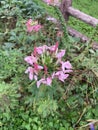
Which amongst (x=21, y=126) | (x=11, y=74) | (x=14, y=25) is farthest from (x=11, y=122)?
(x=14, y=25)

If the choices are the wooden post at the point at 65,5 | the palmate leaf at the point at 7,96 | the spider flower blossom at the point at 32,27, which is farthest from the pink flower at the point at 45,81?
the wooden post at the point at 65,5

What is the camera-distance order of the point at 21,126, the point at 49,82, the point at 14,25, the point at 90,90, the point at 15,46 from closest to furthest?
the point at 49,82 → the point at 21,126 → the point at 90,90 → the point at 15,46 → the point at 14,25

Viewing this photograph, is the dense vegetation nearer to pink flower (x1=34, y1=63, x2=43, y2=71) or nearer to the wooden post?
pink flower (x1=34, y1=63, x2=43, y2=71)

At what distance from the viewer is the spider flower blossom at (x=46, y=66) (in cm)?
313

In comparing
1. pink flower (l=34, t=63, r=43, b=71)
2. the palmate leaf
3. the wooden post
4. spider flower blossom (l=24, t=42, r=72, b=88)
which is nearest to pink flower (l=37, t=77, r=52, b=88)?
spider flower blossom (l=24, t=42, r=72, b=88)

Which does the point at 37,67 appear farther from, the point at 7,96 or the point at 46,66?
the point at 7,96

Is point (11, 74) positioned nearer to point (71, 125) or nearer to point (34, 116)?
point (34, 116)

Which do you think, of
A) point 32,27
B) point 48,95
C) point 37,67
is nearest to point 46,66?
point 37,67

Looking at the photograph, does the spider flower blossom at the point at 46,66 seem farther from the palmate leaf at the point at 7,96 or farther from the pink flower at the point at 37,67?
the palmate leaf at the point at 7,96

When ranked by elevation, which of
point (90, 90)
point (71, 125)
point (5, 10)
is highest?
point (5, 10)

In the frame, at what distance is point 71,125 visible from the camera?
3438 mm

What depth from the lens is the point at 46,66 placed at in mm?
3189

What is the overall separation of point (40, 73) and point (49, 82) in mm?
162

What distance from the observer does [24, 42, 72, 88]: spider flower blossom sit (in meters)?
3.13
